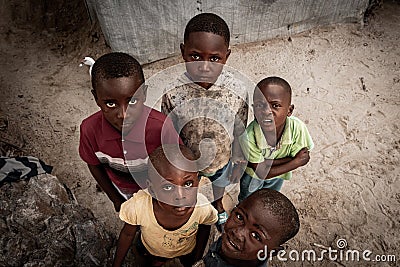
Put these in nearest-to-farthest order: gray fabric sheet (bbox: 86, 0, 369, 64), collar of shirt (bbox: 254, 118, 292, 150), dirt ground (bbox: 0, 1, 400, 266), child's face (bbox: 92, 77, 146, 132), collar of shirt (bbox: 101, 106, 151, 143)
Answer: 1. child's face (bbox: 92, 77, 146, 132)
2. collar of shirt (bbox: 101, 106, 151, 143)
3. collar of shirt (bbox: 254, 118, 292, 150)
4. dirt ground (bbox: 0, 1, 400, 266)
5. gray fabric sheet (bbox: 86, 0, 369, 64)

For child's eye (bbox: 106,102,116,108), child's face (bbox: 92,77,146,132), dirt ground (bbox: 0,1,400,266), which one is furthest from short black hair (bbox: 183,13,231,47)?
dirt ground (bbox: 0,1,400,266)

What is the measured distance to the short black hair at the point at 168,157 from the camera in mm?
1788

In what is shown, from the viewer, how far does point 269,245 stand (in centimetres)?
180

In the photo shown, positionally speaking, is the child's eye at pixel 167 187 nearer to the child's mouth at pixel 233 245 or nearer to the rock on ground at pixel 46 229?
the child's mouth at pixel 233 245

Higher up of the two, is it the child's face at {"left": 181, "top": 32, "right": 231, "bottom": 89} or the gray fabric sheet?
the child's face at {"left": 181, "top": 32, "right": 231, "bottom": 89}

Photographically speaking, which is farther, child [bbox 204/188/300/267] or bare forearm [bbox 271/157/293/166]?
bare forearm [bbox 271/157/293/166]

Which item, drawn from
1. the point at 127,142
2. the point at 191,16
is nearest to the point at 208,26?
the point at 127,142

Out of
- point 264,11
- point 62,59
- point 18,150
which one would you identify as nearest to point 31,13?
point 62,59

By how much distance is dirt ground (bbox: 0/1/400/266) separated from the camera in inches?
118

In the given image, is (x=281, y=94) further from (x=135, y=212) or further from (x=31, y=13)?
(x=31, y=13)

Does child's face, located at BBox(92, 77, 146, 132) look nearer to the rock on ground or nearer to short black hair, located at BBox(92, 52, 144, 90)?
short black hair, located at BBox(92, 52, 144, 90)

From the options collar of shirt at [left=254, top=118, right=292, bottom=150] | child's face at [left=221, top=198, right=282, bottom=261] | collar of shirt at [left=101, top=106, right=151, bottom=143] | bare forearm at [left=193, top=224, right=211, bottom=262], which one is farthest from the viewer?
collar of shirt at [left=254, top=118, right=292, bottom=150]

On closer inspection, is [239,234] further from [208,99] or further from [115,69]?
[115,69]

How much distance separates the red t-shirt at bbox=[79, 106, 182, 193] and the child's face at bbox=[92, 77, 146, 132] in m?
0.05
